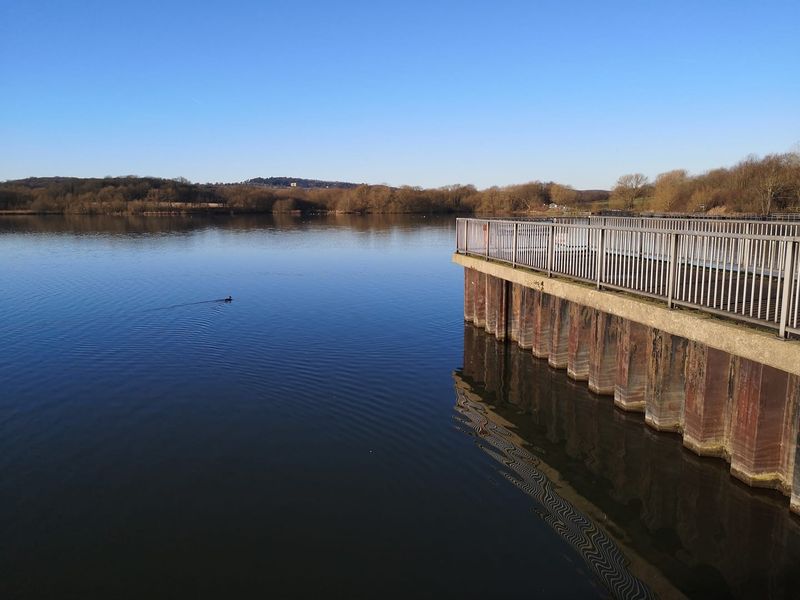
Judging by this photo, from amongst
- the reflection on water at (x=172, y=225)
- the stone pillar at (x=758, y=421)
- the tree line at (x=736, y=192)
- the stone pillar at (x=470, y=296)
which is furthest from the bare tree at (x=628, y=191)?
the stone pillar at (x=758, y=421)

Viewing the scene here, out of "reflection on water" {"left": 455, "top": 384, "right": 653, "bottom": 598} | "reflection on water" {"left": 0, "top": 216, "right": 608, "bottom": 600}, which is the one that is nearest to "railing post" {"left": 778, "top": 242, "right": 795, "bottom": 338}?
"reflection on water" {"left": 455, "top": 384, "right": 653, "bottom": 598}

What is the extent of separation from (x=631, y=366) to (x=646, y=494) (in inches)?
134

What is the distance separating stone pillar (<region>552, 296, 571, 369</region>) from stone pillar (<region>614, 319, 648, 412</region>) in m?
2.96

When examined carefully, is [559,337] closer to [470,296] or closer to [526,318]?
[526,318]

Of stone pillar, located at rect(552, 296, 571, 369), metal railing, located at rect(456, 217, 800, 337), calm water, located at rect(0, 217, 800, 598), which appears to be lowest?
calm water, located at rect(0, 217, 800, 598)

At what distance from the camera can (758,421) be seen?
31.2 feet

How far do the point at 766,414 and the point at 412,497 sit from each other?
19.2 ft

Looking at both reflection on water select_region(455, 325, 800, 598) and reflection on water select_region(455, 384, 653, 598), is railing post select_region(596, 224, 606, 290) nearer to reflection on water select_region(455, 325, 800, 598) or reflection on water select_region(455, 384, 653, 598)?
reflection on water select_region(455, 325, 800, 598)

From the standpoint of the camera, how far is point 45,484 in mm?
10625

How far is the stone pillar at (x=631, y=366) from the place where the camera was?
1274 centimetres

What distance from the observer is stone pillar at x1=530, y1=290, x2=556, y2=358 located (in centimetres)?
1708

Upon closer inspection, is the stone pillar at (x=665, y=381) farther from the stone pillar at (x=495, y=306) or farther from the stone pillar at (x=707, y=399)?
the stone pillar at (x=495, y=306)

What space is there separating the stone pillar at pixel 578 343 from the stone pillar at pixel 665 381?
2.81 meters

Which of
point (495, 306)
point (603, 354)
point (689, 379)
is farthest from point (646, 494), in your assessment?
point (495, 306)
